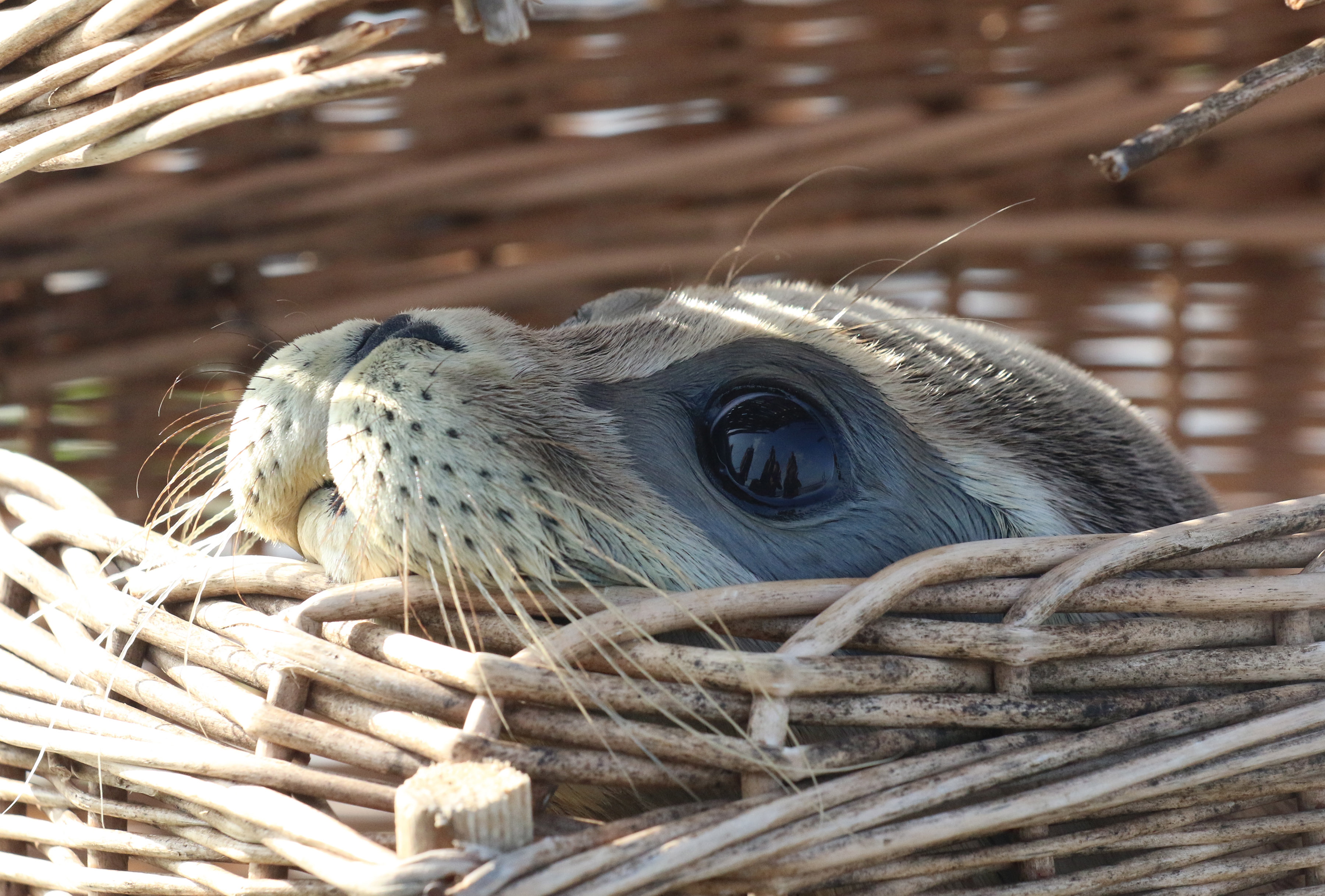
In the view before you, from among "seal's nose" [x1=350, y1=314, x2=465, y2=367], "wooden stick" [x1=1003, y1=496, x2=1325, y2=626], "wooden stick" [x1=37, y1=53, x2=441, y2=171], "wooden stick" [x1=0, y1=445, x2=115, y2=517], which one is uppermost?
"wooden stick" [x1=37, y1=53, x2=441, y2=171]

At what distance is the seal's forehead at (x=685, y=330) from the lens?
1.15 metres

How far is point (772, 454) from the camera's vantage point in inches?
41.8

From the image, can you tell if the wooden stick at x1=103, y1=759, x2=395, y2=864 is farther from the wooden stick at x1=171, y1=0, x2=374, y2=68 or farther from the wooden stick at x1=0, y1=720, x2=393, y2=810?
the wooden stick at x1=171, y1=0, x2=374, y2=68

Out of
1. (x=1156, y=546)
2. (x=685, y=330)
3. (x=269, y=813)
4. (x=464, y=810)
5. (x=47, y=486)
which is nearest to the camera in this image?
(x=464, y=810)

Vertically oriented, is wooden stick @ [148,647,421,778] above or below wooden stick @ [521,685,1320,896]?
above

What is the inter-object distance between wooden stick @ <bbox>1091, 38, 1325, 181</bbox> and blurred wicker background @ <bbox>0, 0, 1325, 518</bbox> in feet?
4.06

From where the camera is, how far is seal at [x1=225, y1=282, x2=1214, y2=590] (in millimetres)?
982

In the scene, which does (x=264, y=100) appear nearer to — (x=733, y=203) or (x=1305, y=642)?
(x=1305, y=642)

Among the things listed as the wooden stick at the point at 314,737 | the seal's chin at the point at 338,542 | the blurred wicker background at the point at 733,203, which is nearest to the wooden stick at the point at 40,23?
the seal's chin at the point at 338,542

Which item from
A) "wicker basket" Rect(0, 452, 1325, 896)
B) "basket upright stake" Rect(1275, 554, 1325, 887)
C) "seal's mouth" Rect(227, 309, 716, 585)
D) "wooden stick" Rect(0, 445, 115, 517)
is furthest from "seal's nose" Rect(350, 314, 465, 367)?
"basket upright stake" Rect(1275, 554, 1325, 887)

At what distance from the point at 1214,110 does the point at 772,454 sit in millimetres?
460

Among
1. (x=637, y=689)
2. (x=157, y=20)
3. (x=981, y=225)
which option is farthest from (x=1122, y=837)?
(x=981, y=225)

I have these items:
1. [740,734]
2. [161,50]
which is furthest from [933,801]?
[161,50]

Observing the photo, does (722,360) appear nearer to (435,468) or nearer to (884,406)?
(884,406)
